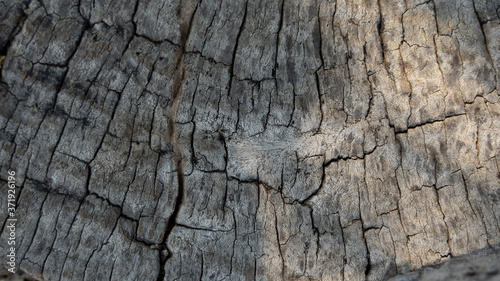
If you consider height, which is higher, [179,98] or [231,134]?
[179,98]

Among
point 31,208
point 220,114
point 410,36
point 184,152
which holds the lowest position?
point 31,208

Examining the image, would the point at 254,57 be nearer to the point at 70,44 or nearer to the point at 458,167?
the point at 70,44

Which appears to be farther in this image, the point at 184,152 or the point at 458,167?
the point at 184,152

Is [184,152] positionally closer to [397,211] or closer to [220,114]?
[220,114]

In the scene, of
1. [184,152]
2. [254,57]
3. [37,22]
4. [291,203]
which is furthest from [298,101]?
[37,22]

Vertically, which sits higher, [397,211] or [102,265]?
[397,211]

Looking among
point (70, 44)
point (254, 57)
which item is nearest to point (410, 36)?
point (254, 57)
